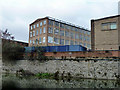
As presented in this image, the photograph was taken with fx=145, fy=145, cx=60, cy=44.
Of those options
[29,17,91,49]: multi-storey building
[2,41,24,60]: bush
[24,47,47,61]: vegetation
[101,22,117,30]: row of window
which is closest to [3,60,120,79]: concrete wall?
[24,47,47,61]: vegetation

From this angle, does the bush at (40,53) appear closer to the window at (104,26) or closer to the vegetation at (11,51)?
the vegetation at (11,51)

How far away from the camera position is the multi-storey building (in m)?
44.5

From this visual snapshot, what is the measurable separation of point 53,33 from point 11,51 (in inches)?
832

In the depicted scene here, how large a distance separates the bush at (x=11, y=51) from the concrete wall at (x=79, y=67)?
1547 mm

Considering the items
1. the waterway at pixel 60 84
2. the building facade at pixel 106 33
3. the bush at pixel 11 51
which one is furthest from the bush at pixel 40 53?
the building facade at pixel 106 33

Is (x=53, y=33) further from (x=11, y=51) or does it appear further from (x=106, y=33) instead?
(x=106, y=33)

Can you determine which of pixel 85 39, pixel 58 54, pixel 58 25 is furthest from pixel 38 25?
pixel 58 54

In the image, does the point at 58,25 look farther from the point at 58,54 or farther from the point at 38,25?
the point at 58,54

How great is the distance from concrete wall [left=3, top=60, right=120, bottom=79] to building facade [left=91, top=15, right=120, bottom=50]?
16.2 feet

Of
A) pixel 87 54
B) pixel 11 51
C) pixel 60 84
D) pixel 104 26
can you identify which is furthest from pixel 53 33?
pixel 60 84

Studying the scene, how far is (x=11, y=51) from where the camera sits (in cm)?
2633

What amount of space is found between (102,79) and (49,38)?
27.6 metres

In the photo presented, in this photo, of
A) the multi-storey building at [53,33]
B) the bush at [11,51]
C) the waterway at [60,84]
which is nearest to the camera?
the waterway at [60,84]

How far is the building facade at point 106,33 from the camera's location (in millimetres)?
23406
